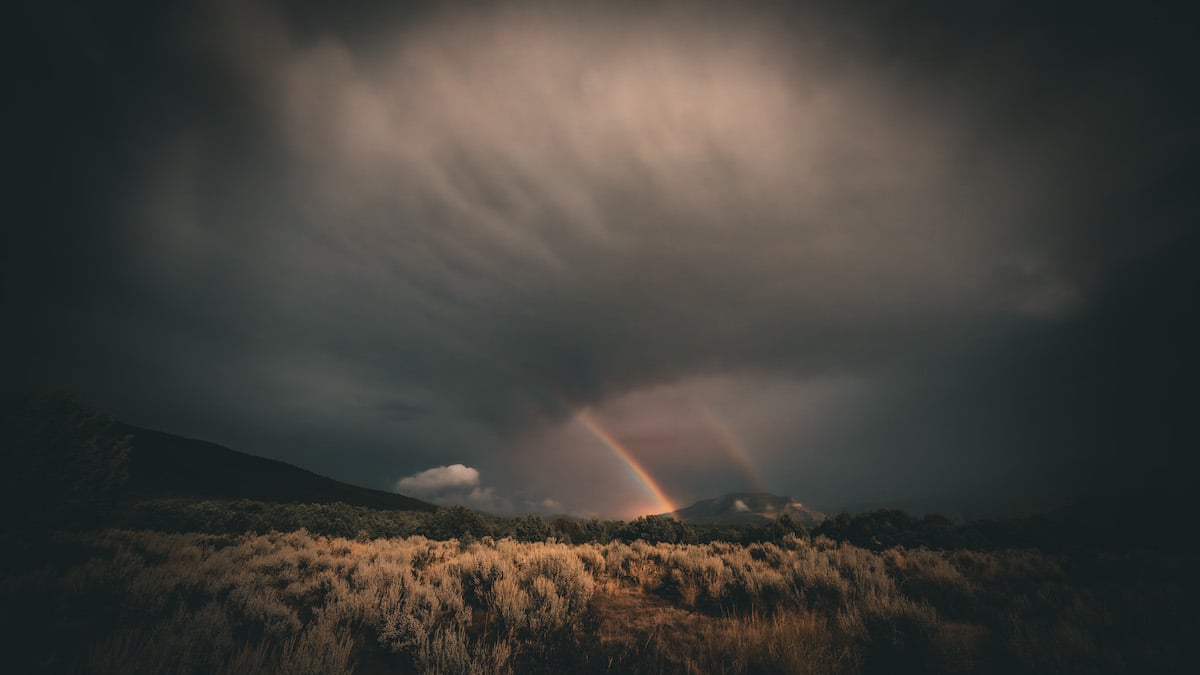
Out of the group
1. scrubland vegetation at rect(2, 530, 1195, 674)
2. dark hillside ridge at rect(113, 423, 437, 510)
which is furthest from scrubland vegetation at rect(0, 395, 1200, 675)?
dark hillside ridge at rect(113, 423, 437, 510)

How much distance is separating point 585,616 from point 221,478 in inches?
4217

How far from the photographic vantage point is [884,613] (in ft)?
21.5

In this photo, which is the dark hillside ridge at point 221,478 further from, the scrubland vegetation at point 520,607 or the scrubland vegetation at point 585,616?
the scrubland vegetation at point 585,616

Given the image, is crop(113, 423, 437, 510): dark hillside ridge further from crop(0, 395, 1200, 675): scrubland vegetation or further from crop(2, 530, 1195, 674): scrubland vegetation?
crop(2, 530, 1195, 674): scrubland vegetation

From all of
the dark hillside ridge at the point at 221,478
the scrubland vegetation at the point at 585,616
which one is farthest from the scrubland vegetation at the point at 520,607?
the dark hillside ridge at the point at 221,478

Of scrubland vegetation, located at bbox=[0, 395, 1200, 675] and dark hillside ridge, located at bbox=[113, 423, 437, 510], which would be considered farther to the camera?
dark hillside ridge, located at bbox=[113, 423, 437, 510]

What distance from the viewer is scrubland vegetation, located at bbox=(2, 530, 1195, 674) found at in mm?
5320

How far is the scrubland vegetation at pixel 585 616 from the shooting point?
5320 millimetres

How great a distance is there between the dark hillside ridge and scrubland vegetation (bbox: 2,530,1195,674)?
71.9m

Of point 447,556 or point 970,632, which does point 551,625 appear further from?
point 447,556

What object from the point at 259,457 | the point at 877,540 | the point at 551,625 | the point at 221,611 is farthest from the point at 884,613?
the point at 259,457

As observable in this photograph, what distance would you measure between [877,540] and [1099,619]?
68.6 ft

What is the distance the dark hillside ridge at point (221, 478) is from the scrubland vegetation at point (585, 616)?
236 ft

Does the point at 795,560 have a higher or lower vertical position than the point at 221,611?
higher
